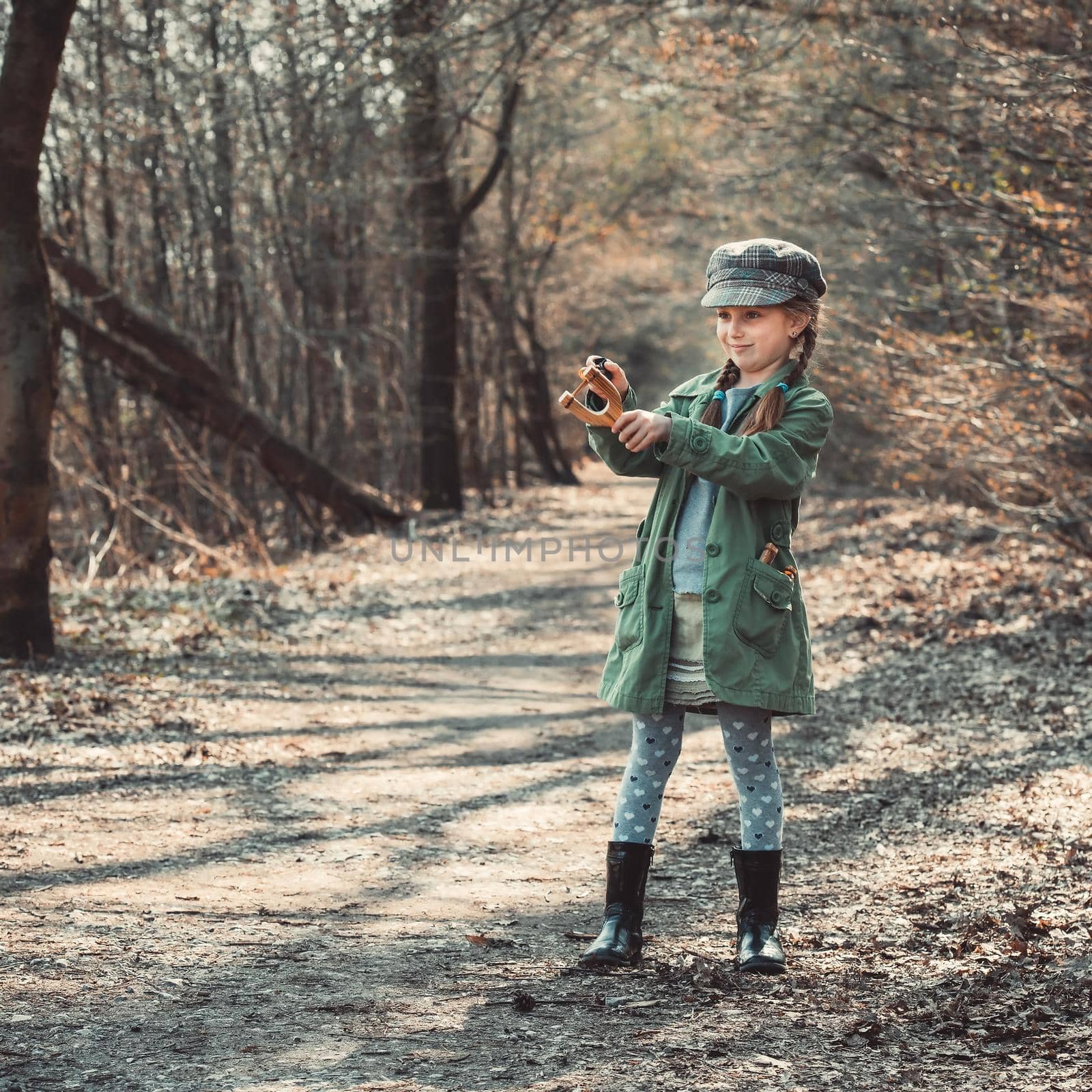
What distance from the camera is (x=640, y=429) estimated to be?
3055 mm

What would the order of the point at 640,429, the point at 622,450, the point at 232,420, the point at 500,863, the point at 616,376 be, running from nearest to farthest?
the point at 640,429, the point at 616,376, the point at 622,450, the point at 500,863, the point at 232,420

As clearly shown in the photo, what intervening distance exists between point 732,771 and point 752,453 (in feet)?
2.79

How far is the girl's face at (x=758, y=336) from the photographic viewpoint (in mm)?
3359

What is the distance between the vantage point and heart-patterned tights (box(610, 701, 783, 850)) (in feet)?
11.0

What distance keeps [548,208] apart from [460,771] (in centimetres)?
1853

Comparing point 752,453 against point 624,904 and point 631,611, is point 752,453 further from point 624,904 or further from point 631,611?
point 624,904

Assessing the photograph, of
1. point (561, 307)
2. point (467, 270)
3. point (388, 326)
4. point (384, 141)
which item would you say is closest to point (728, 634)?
point (384, 141)

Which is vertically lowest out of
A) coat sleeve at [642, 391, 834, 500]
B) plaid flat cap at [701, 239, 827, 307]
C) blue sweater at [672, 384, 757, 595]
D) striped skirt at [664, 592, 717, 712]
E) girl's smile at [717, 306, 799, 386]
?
striped skirt at [664, 592, 717, 712]

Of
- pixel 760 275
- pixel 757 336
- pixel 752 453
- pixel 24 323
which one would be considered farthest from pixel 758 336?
pixel 24 323

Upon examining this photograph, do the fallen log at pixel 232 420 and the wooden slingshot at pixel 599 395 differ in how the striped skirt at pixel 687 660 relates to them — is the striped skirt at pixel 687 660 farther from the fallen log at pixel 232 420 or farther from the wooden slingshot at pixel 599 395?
the fallen log at pixel 232 420

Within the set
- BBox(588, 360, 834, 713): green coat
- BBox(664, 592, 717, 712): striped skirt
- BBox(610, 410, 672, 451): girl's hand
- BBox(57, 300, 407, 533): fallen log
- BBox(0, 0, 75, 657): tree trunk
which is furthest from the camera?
BBox(57, 300, 407, 533): fallen log

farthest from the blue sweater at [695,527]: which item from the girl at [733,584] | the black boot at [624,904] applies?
the black boot at [624,904]

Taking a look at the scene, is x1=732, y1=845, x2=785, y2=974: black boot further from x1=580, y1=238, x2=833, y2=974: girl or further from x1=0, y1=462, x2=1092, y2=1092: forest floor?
x1=0, y1=462, x2=1092, y2=1092: forest floor

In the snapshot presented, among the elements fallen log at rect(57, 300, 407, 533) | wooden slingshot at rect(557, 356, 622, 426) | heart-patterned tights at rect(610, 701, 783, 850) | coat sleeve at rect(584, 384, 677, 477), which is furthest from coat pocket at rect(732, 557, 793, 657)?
fallen log at rect(57, 300, 407, 533)
